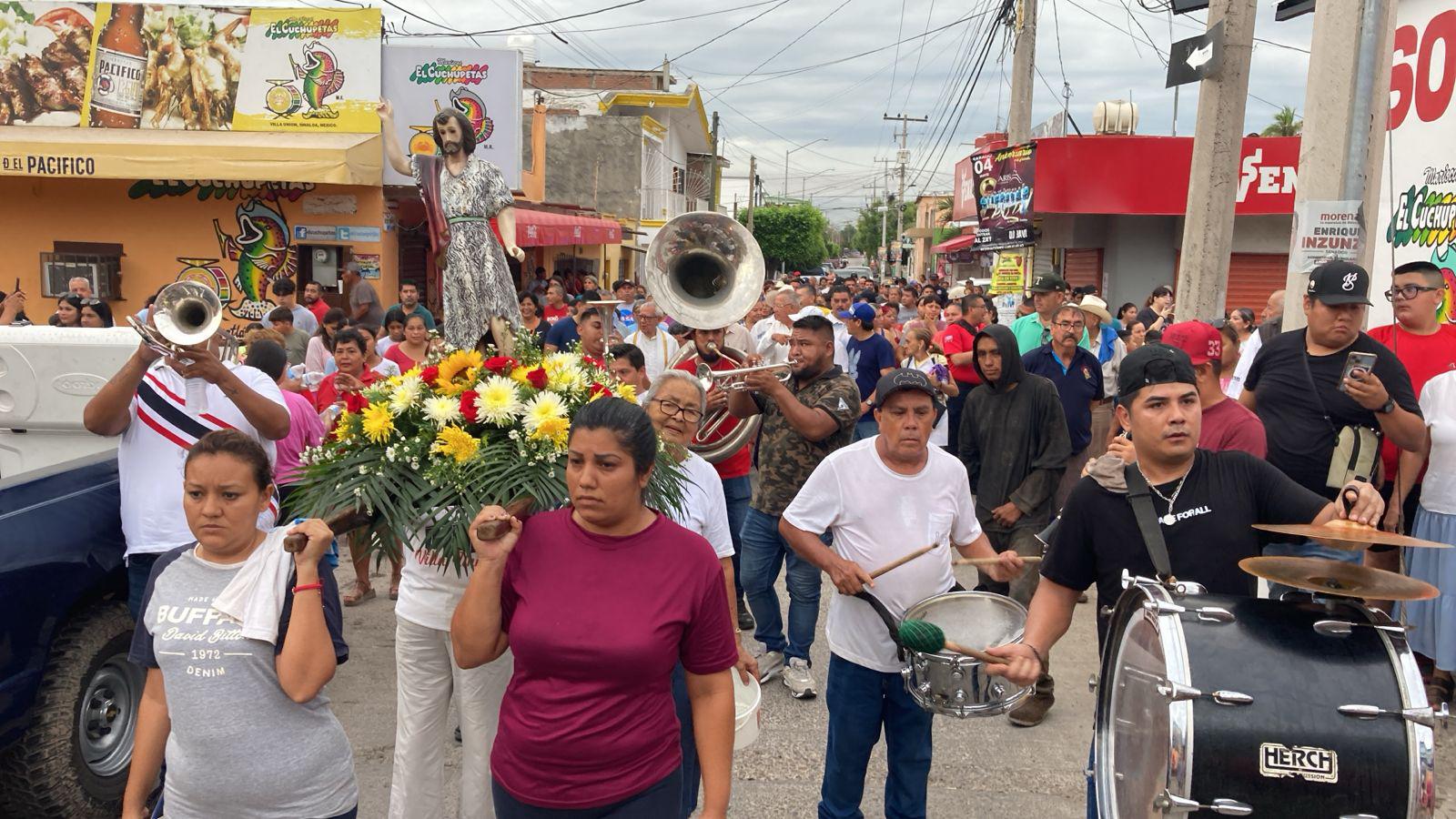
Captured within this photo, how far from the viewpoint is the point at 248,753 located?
308 cm

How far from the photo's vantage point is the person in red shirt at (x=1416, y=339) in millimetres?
6152

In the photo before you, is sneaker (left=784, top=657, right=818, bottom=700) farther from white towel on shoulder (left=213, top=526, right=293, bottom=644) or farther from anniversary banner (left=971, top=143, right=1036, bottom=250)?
anniversary banner (left=971, top=143, right=1036, bottom=250)

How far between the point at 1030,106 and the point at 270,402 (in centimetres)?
1823

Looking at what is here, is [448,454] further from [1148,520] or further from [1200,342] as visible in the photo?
[1200,342]

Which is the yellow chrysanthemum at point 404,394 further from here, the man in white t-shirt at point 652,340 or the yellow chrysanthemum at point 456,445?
the man in white t-shirt at point 652,340

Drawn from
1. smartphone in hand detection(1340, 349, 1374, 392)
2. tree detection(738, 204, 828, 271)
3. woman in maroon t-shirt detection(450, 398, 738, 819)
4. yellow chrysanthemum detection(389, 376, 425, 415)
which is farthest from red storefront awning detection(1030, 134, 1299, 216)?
tree detection(738, 204, 828, 271)

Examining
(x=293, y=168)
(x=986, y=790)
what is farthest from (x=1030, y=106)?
(x=986, y=790)

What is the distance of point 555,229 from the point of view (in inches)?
946

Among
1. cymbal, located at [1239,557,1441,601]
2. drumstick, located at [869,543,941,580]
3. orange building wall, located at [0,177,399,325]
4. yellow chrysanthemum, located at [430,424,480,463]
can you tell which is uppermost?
orange building wall, located at [0,177,399,325]

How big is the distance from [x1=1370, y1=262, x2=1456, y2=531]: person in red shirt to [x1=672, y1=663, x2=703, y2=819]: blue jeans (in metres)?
Answer: 4.15

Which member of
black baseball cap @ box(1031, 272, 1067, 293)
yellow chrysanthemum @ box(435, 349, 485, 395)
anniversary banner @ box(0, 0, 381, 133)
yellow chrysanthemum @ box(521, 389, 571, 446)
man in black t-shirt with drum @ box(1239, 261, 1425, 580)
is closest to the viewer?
yellow chrysanthemum @ box(521, 389, 571, 446)

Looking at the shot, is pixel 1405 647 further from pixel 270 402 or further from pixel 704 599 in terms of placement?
pixel 270 402

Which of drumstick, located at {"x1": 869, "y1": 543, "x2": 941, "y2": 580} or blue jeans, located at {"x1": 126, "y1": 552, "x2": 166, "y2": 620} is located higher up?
drumstick, located at {"x1": 869, "y1": 543, "x2": 941, "y2": 580}

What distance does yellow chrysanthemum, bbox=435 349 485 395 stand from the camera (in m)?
4.11
